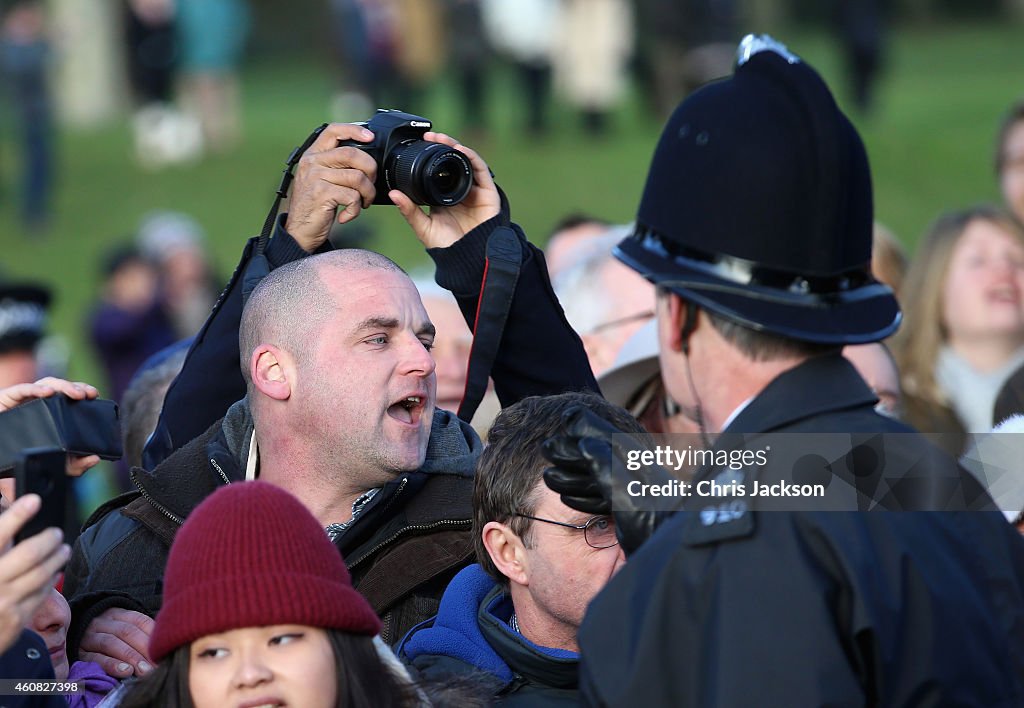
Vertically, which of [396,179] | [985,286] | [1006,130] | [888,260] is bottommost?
[985,286]

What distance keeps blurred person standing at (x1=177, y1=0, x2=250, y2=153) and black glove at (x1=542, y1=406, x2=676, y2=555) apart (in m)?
17.9

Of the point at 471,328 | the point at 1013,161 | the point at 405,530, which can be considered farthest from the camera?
the point at 1013,161

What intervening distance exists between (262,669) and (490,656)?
2.27 ft

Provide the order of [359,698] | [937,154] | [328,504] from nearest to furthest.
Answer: [359,698] < [328,504] < [937,154]

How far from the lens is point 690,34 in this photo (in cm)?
1838

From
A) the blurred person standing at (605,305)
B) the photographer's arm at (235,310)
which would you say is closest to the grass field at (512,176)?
the blurred person standing at (605,305)

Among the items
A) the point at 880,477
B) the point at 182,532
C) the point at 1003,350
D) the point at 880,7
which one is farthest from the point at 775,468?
the point at 880,7

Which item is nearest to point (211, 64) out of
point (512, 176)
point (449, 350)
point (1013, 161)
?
point (512, 176)

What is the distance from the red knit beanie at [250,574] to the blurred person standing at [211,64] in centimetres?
1776

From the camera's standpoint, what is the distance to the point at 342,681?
114 inches

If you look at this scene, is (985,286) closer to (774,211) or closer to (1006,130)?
(1006,130)

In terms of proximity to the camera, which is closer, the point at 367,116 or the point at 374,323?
the point at 374,323

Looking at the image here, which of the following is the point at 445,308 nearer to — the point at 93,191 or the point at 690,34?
the point at 690,34

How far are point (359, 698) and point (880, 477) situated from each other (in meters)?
1.02
